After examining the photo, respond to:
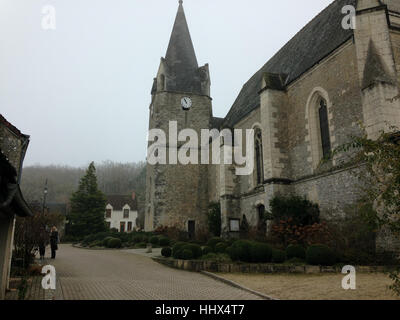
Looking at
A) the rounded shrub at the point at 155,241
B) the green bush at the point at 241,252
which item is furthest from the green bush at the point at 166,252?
the rounded shrub at the point at 155,241

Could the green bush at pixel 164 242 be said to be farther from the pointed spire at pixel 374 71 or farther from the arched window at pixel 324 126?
the pointed spire at pixel 374 71

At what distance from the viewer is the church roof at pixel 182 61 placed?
2798 centimetres

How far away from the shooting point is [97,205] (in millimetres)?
33375

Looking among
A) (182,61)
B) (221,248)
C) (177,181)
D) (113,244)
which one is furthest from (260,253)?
(182,61)

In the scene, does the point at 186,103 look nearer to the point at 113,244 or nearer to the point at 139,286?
the point at 113,244

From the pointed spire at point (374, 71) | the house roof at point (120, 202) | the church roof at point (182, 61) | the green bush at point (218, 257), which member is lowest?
the green bush at point (218, 257)

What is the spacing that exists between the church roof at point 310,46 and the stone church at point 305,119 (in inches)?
2.4

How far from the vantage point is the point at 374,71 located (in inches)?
411

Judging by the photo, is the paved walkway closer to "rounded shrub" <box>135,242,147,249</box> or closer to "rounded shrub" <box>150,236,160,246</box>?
"rounded shrub" <box>150,236,160,246</box>

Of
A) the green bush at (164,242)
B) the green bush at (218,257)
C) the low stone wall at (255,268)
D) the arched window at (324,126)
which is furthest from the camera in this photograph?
the green bush at (164,242)

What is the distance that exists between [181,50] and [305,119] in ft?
61.0

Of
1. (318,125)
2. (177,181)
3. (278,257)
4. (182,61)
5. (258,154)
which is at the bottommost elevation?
(278,257)
